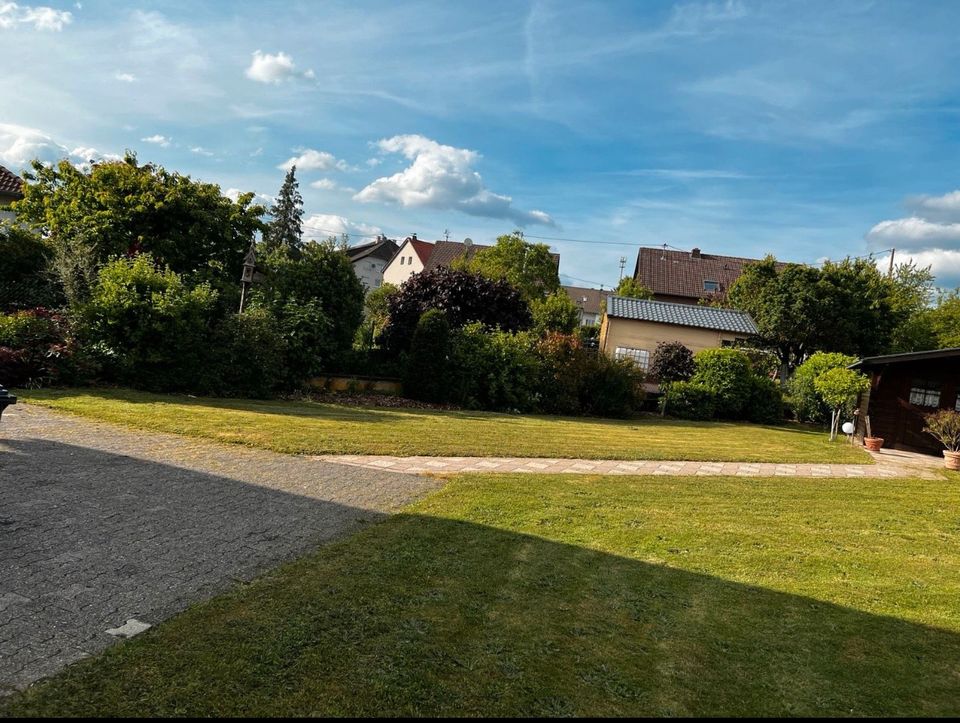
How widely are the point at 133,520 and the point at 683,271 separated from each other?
4882 cm

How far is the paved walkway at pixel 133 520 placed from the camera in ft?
10.6

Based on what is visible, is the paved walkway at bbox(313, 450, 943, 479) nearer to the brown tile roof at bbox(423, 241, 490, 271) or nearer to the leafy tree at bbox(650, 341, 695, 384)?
the leafy tree at bbox(650, 341, 695, 384)

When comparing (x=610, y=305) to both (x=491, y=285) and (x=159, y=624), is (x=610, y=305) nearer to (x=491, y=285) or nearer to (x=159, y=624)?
(x=491, y=285)

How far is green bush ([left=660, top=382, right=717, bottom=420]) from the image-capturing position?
19.4 meters

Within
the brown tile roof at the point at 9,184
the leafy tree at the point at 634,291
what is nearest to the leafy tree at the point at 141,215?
the brown tile roof at the point at 9,184

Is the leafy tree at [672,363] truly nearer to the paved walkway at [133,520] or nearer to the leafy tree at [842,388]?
Result: the leafy tree at [842,388]

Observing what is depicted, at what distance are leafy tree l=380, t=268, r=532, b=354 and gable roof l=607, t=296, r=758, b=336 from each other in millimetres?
7509

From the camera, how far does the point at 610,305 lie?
27969mm

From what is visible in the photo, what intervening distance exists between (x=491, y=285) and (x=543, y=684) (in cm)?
1859

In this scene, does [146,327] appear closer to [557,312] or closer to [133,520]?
[133,520]

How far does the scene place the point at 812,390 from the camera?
2036cm

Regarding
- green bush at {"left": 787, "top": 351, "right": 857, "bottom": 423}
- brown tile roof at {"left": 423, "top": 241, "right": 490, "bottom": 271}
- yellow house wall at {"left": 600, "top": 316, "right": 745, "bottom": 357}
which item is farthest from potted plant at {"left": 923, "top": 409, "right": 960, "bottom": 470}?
brown tile roof at {"left": 423, "top": 241, "right": 490, "bottom": 271}

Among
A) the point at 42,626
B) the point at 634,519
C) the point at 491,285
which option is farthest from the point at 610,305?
the point at 42,626

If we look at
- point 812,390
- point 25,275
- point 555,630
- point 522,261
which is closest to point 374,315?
point 522,261
